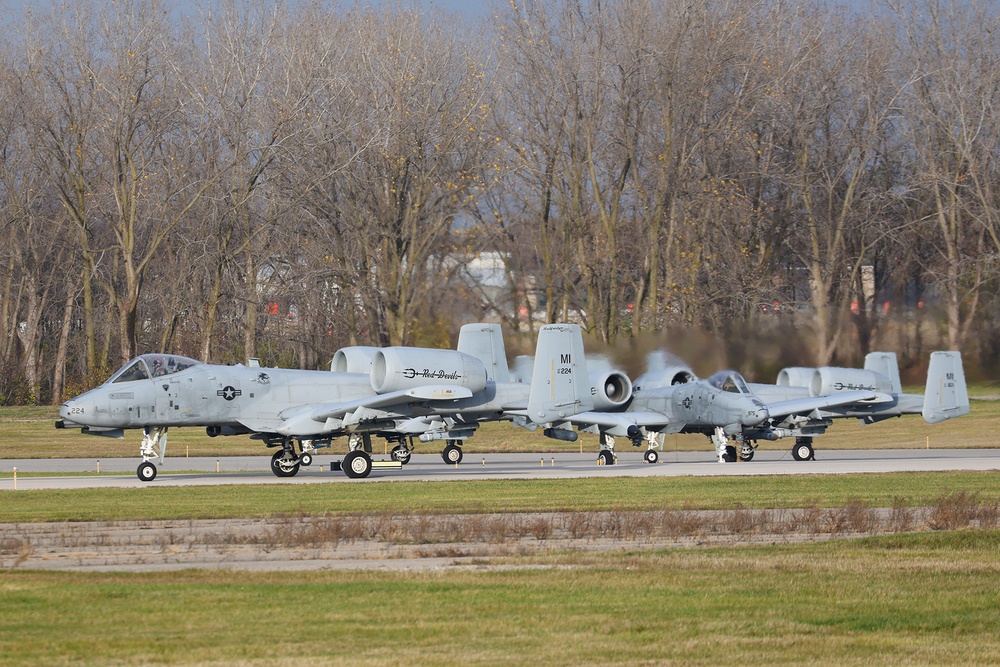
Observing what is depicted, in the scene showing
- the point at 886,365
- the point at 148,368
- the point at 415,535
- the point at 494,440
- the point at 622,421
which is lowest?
the point at 415,535

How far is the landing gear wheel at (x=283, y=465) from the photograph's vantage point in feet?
102

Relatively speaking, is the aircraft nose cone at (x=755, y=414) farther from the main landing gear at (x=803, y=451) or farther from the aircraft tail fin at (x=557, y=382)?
the aircraft tail fin at (x=557, y=382)

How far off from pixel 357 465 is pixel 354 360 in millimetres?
3156

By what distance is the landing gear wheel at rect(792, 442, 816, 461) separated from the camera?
3962 cm

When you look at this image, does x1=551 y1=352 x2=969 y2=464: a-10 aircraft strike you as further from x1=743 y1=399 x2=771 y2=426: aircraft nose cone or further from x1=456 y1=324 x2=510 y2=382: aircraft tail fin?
x1=456 y1=324 x2=510 y2=382: aircraft tail fin

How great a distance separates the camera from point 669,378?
39.7 meters

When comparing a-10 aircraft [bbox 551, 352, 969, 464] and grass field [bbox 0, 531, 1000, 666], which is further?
a-10 aircraft [bbox 551, 352, 969, 464]

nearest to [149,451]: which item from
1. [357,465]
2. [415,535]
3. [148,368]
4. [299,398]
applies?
[148,368]

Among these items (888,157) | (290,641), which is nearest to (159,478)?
(290,641)

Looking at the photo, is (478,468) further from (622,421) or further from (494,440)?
(494,440)

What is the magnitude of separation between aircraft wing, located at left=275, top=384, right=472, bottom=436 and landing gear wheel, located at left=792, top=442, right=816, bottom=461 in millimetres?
13507

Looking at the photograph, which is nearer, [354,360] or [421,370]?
[421,370]

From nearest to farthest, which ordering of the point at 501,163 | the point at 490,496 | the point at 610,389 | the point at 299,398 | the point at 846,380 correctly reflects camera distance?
the point at 490,496 → the point at 299,398 → the point at 610,389 → the point at 846,380 → the point at 501,163

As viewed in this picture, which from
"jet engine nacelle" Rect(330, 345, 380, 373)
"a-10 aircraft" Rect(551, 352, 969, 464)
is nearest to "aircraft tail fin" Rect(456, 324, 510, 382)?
"a-10 aircraft" Rect(551, 352, 969, 464)
